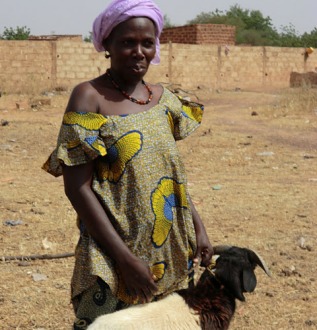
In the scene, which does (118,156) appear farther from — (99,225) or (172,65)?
(172,65)

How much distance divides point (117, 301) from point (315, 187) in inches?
209

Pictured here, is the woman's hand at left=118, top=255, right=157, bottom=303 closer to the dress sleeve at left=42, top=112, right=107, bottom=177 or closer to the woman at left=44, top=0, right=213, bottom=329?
the woman at left=44, top=0, right=213, bottom=329

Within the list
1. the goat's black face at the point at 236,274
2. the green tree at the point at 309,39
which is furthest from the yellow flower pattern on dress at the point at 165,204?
the green tree at the point at 309,39

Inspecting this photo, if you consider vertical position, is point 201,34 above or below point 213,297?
above

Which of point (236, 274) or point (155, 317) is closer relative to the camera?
point (155, 317)

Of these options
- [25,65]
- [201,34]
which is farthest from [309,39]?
[25,65]

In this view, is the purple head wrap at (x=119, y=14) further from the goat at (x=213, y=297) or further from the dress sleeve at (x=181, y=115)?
the goat at (x=213, y=297)

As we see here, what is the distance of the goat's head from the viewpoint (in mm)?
2143

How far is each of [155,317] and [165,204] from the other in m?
0.36

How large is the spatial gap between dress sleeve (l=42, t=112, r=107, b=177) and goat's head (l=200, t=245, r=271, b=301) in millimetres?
672

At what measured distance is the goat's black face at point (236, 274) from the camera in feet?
7.03

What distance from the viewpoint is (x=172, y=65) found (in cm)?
2131

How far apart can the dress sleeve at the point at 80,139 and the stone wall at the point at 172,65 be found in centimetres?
1672

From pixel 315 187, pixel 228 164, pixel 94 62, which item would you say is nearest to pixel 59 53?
pixel 94 62
